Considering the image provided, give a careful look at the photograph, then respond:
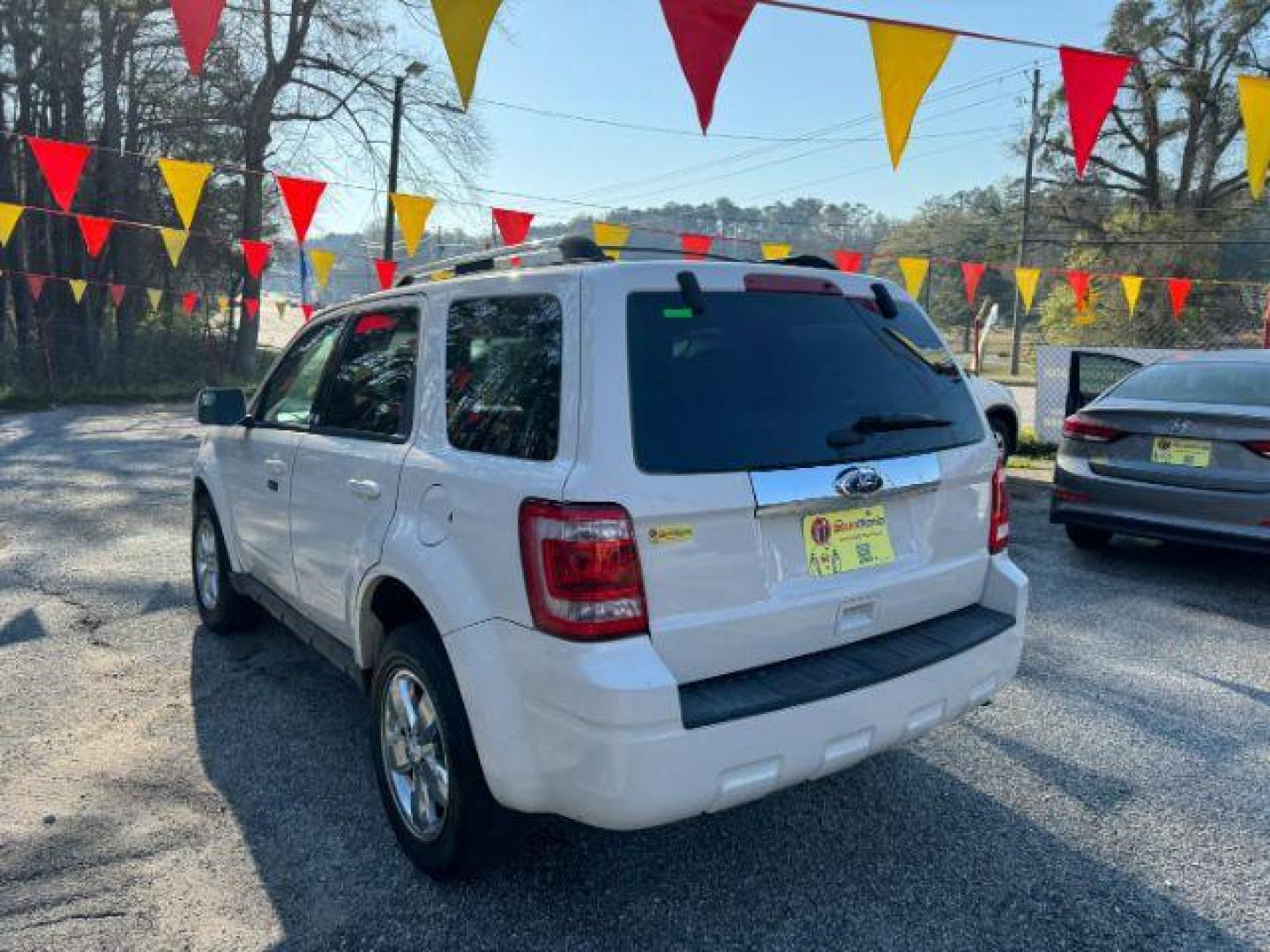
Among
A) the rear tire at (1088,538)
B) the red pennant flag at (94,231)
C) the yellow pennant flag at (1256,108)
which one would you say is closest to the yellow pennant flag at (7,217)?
the red pennant flag at (94,231)

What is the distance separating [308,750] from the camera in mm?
3328

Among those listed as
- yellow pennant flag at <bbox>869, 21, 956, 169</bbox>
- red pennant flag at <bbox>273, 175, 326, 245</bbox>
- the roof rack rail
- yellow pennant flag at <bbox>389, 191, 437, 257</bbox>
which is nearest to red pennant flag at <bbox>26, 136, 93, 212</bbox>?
red pennant flag at <bbox>273, 175, 326, 245</bbox>

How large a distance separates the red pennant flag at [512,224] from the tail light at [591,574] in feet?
42.2

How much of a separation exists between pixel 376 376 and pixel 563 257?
88 centimetres

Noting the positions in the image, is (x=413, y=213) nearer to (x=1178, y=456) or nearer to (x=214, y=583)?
(x=214, y=583)

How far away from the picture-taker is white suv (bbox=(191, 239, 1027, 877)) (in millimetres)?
2045

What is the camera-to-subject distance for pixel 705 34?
5.23 meters

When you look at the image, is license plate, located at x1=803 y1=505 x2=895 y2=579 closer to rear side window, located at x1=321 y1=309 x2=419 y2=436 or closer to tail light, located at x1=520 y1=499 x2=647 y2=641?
tail light, located at x1=520 y1=499 x2=647 y2=641

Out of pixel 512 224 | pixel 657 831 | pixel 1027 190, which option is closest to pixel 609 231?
pixel 512 224

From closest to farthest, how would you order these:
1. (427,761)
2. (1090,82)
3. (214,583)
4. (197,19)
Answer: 1. (427,761)
2. (214,583)
3. (197,19)
4. (1090,82)

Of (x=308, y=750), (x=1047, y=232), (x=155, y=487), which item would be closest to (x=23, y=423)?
(x=155, y=487)

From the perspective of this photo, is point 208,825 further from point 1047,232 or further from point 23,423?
point 1047,232

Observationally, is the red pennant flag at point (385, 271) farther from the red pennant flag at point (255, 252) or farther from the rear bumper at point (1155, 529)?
the rear bumper at point (1155, 529)

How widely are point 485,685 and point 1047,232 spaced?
4285 centimetres
